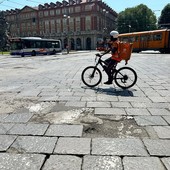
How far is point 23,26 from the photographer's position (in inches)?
3073

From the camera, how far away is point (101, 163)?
257cm

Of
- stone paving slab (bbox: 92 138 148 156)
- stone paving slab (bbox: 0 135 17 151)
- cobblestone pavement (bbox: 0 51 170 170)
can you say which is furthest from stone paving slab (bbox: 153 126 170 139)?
stone paving slab (bbox: 0 135 17 151)

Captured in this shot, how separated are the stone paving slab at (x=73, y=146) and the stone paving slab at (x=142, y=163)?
53 cm

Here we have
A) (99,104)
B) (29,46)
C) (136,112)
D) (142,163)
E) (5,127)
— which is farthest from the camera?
(29,46)

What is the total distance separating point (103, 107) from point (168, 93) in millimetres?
2291

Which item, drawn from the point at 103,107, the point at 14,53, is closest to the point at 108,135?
the point at 103,107

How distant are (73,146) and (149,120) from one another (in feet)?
5.35

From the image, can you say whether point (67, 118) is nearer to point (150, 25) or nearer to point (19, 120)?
point (19, 120)

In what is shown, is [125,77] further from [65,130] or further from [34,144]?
[34,144]

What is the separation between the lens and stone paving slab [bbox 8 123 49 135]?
11.5 feet

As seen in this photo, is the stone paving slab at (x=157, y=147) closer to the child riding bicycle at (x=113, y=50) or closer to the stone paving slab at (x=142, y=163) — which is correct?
the stone paving slab at (x=142, y=163)

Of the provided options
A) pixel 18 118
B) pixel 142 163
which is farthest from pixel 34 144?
pixel 142 163

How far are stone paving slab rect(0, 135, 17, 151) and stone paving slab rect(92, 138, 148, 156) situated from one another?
119 cm

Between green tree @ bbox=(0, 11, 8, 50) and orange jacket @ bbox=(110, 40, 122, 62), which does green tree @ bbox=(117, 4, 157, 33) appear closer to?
green tree @ bbox=(0, 11, 8, 50)
